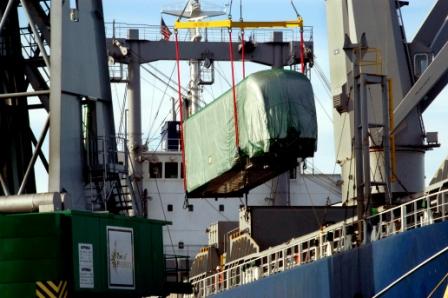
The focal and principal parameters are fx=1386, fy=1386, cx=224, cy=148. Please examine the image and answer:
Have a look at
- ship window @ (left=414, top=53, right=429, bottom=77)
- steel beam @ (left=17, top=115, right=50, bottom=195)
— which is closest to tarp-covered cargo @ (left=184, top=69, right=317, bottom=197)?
steel beam @ (left=17, top=115, right=50, bottom=195)

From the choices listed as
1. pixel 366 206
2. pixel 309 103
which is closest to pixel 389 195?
pixel 366 206

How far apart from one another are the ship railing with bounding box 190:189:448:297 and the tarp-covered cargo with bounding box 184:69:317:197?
1.86m

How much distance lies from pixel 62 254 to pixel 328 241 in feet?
17.8

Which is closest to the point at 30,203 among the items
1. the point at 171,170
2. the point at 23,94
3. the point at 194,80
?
the point at 23,94

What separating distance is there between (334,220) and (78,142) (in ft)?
26.1

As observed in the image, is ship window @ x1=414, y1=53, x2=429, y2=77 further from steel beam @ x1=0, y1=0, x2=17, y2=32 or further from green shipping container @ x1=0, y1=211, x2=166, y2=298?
green shipping container @ x1=0, y1=211, x2=166, y2=298

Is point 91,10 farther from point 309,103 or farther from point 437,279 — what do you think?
point 437,279

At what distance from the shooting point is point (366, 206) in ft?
96.0

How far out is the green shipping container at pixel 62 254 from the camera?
1045 inches

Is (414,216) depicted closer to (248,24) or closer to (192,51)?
(248,24)

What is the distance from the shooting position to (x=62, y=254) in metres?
26.8

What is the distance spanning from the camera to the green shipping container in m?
26.5

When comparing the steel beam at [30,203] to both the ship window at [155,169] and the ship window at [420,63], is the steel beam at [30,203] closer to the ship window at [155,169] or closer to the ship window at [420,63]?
the ship window at [420,63]

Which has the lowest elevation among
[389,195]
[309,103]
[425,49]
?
[389,195]
